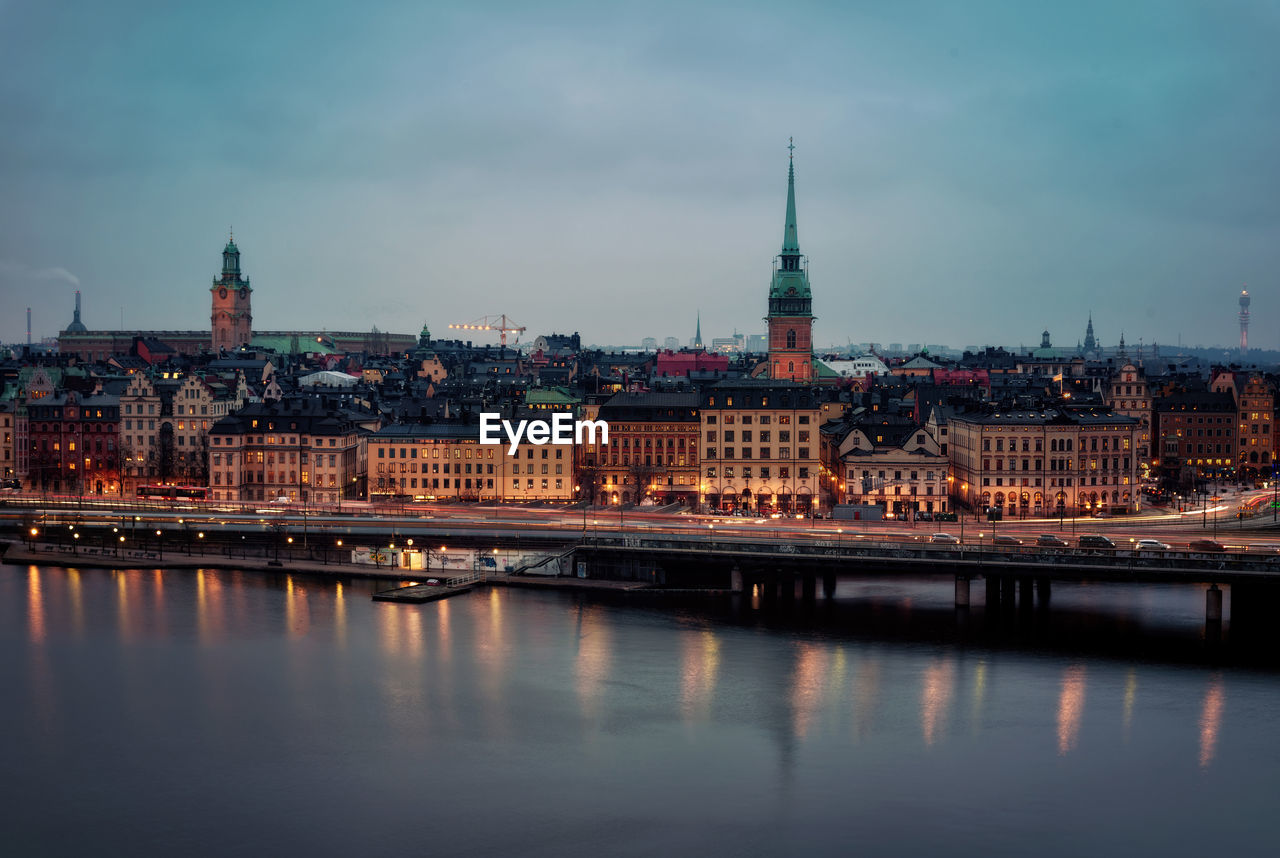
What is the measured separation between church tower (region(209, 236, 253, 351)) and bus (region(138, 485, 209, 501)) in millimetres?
92787

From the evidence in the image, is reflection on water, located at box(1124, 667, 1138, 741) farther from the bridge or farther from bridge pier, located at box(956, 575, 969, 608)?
bridge pier, located at box(956, 575, 969, 608)

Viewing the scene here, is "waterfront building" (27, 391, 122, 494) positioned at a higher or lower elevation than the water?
higher

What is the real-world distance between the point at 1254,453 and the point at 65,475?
58786 millimetres

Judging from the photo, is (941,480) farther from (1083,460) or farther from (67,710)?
(67,710)

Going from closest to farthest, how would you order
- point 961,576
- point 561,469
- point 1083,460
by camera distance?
point 961,576, point 1083,460, point 561,469

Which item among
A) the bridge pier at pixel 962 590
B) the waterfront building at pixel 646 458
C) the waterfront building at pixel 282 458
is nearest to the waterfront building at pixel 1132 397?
the waterfront building at pixel 646 458

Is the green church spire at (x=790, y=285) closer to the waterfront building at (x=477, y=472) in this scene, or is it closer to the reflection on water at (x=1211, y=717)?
the waterfront building at (x=477, y=472)

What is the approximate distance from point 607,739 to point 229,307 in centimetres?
13462

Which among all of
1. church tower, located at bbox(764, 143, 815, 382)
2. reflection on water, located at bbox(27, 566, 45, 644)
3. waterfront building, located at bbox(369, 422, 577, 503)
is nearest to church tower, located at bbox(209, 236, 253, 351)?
church tower, located at bbox(764, 143, 815, 382)

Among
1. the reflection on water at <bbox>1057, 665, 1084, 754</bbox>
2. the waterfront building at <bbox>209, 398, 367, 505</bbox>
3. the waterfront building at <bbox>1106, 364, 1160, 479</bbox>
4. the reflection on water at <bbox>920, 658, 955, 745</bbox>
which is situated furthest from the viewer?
the waterfront building at <bbox>1106, 364, 1160, 479</bbox>

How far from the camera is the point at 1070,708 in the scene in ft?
109

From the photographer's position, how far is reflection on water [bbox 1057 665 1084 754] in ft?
102

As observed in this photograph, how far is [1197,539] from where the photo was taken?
50.2m

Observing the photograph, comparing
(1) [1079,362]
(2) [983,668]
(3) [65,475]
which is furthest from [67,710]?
(1) [1079,362]
